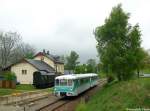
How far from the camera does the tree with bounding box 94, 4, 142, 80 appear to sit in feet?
121

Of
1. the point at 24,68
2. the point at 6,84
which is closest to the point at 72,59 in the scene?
the point at 24,68

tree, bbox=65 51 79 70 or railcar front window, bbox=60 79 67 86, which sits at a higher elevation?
tree, bbox=65 51 79 70

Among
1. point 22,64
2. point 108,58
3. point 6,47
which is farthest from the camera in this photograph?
point 6,47

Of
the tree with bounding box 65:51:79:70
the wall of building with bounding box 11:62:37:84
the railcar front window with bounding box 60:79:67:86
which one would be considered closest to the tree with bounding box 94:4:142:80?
the railcar front window with bounding box 60:79:67:86

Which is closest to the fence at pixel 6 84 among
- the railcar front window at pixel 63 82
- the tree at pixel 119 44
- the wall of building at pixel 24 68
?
the railcar front window at pixel 63 82

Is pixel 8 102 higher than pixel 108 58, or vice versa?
pixel 108 58

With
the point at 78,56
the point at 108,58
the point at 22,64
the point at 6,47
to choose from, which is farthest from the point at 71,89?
the point at 78,56

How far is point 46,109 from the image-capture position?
25.6 metres

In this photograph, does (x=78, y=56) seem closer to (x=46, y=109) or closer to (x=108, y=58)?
(x=108, y=58)

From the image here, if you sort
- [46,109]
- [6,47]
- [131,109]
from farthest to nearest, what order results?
[6,47] → [46,109] → [131,109]

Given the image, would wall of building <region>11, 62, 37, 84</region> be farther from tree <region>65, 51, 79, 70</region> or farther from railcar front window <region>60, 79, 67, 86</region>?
tree <region>65, 51, 79, 70</region>

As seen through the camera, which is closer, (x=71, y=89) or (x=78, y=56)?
(x=71, y=89)

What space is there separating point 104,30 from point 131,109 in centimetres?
2377

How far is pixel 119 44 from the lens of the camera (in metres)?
37.1
